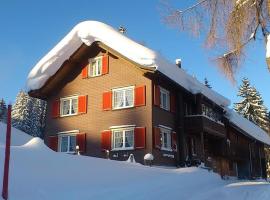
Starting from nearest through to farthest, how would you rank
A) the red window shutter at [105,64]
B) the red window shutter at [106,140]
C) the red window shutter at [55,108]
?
the red window shutter at [106,140] → the red window shutter at [105,64] → the red window shutter at [55,108]

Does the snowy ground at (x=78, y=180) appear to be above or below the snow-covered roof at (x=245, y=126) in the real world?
below

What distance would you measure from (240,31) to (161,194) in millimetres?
6136

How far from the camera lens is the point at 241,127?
35156mm

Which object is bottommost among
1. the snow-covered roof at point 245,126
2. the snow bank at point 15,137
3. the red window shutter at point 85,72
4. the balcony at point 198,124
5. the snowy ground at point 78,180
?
the snowy ground at point 78,180

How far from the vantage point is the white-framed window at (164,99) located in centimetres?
2529

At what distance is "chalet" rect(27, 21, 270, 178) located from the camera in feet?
78.0

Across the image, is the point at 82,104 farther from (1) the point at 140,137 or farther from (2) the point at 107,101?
(1) the point at 140,137

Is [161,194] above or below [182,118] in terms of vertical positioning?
below

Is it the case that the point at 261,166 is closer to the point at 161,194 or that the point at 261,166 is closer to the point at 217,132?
the point at 217,132

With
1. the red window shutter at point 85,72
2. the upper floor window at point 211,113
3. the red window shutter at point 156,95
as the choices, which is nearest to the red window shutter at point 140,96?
the red window shutter at point 156,95

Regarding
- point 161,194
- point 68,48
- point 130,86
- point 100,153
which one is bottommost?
point 161,194

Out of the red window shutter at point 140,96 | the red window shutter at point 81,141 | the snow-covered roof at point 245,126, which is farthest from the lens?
the snow-covered roof at point 245,126

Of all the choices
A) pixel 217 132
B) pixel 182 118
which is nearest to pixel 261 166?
pixel 217 132

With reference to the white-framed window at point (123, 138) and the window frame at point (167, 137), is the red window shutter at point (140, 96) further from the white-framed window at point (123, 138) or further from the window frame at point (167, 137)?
the window frame at point (167, 137)
